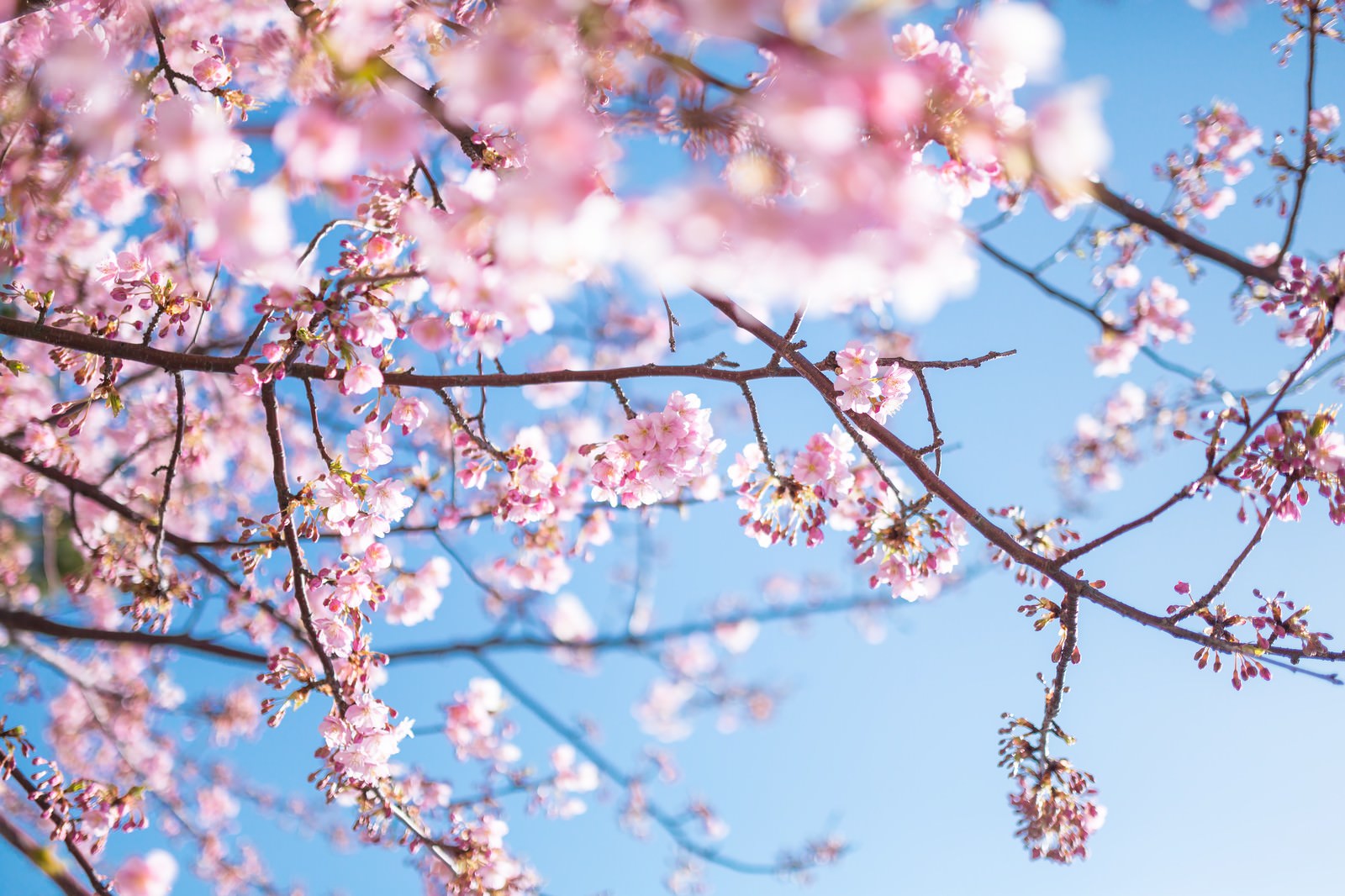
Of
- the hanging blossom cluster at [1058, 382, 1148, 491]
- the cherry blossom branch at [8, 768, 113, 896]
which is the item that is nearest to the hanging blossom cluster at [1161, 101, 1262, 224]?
the hanging blossom cluster at [1058, 382, 1148, 491]

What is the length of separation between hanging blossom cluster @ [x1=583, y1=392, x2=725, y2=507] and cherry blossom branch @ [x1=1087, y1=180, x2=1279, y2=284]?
4.74 ft

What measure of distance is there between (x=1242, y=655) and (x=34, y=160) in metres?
4.21

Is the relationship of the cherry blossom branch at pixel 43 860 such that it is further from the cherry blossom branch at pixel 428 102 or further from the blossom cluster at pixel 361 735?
the cherry blossom branch at pixel 428 102

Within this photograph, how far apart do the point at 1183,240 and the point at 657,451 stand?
5.71ft

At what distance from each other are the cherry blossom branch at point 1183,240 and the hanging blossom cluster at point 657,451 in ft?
4.74

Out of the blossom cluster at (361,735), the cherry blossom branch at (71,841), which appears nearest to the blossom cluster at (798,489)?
the blossom cluster at (361,735)

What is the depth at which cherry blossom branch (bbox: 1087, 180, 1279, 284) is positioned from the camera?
1.78m

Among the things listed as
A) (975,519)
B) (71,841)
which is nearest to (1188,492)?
A: (975,519)

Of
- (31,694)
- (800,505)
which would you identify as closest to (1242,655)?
(800,505)

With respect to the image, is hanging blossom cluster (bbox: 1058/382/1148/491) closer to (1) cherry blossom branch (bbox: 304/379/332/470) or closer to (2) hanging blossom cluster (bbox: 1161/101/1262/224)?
(2) hanging blossom cluster (bbox: 1161/101/1262/224)

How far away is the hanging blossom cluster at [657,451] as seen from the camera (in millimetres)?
2674

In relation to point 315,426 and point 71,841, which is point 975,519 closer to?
point 315,426

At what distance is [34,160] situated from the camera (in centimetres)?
242

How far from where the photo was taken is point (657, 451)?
2.69 meters
